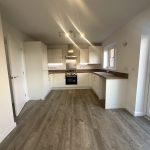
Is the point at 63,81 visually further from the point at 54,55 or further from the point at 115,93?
the point at 115,93

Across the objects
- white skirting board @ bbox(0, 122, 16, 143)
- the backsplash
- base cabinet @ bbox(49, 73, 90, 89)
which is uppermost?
the backsplash

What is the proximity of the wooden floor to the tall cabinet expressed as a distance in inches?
33.2

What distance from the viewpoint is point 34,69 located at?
3.75m

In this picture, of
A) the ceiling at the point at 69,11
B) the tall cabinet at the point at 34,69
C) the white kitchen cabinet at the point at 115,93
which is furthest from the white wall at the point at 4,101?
the white kitchen cabinet at the point at 115,93

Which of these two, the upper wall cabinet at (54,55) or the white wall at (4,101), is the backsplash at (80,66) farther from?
the white wall at (4,101)

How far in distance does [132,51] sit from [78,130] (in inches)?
87.3

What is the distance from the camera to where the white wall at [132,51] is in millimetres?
2322

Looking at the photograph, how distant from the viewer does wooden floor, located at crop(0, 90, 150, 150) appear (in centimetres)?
174

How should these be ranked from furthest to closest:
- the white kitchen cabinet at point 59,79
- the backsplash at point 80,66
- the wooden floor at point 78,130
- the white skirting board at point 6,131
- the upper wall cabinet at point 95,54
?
the backsplash at point 80,66 → the upper wall cabinet at point 95,54 → the white kitchen cabinet at point 59,79 → the white skirting board at point 6,131 → the wooden floor at point 78,130

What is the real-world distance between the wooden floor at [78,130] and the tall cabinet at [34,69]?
844 mm

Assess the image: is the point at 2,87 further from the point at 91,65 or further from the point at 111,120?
the point at 91,65

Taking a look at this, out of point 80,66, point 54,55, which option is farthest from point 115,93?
point 54,55

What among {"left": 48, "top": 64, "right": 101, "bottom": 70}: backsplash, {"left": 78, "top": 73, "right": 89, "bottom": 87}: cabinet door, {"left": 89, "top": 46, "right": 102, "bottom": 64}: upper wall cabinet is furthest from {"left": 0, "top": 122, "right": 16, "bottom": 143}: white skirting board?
{"left": 89, "top": 46, "right": 102, "bottom": 64}: upper wall cabinet

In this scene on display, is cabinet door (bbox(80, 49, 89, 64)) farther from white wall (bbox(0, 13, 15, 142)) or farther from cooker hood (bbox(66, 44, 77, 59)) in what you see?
white wall (bbox(0, 13, 15, 142))
